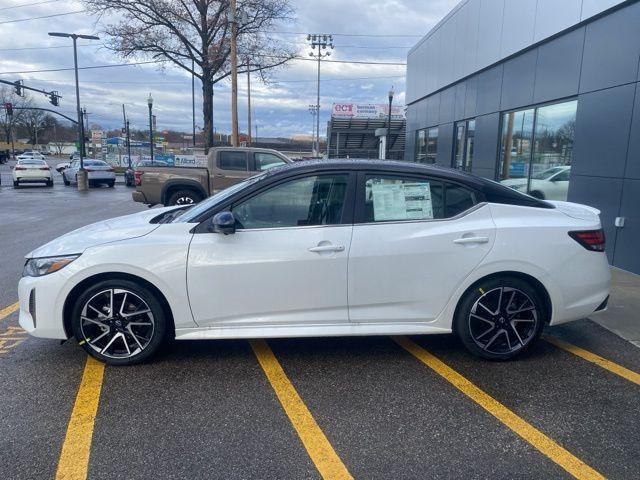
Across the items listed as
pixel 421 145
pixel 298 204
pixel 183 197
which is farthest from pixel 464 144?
pixel 298 204

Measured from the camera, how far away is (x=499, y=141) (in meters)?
11.9

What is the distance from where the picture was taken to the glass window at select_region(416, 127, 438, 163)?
1803 centimetres

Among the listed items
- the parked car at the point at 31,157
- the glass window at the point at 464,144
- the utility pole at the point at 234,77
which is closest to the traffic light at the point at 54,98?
the parked car at the point at 31,157

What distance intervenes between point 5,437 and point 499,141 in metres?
11.4

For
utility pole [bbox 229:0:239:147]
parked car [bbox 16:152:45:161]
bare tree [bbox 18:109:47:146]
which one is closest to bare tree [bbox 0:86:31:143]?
bare tree [bbox 18:109:47:146]

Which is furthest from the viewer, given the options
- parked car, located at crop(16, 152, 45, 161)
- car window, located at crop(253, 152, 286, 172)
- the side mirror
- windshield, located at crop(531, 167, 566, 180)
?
parked car, located at crop(16, 152, 45, 161)

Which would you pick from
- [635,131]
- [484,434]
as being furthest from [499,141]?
[484,434]

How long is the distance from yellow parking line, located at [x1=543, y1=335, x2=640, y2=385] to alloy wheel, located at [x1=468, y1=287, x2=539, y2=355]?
24.9 inches

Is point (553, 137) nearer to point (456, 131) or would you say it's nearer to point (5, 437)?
point (456, 131)

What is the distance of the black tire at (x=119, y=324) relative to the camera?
3.74m

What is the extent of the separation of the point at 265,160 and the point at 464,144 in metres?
6.33

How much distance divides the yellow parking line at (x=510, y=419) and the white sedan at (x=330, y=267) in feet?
1.09

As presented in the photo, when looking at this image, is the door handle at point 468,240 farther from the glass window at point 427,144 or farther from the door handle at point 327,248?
the glass window at point 427,144

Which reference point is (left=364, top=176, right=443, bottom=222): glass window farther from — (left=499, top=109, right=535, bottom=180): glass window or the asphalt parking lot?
(left=499, top=109, right=535, bottom=180): glass window
